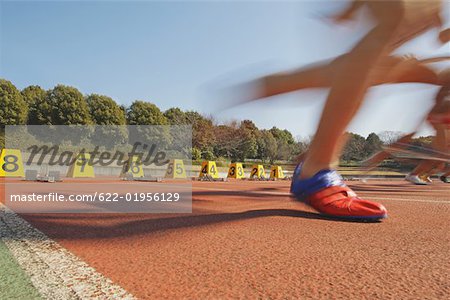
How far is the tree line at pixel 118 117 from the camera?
3500cm

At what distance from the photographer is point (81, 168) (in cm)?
1557

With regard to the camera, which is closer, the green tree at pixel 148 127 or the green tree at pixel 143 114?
the green tree at pixel 148 127

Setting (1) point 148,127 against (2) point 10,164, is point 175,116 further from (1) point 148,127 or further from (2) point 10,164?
(2) point 10,164

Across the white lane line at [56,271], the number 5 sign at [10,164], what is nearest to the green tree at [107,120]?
the number 5 sign at [10,164]

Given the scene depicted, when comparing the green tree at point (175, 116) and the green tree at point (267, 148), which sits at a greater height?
the green tree at point (175, 116)

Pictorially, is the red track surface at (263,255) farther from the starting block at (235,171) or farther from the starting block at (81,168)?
the starting block at (235,171)

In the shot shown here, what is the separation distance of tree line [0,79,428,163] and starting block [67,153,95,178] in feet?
46.1

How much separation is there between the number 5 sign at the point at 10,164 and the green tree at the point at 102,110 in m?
26.1

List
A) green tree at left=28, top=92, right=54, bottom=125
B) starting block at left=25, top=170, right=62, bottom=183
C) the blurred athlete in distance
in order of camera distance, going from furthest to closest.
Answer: green tree at left=28, top=92, right=54, bottom=125
starting block at left=25, top=170, right=62, bottom=183
the blurred athlete in distance

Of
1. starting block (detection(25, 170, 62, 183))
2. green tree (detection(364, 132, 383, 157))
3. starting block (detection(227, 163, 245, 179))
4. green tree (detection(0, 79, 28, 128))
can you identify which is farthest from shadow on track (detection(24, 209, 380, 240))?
green tree (detection(0, 79, 28, 128))

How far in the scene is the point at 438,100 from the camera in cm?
334

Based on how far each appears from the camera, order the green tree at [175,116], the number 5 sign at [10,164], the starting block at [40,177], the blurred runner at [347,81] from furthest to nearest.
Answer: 1. the green tree at [175,116]
2. the number 5 sign at [10,164]
3. the starting block at [40,177]
4. the blurred runner at [347,81]

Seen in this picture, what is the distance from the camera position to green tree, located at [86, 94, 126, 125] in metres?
40.2

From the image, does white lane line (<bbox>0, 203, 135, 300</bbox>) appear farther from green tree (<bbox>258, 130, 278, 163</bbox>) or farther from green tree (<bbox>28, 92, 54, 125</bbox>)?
green tree (<bbox>258, 130, 278, 163</bbox>)
